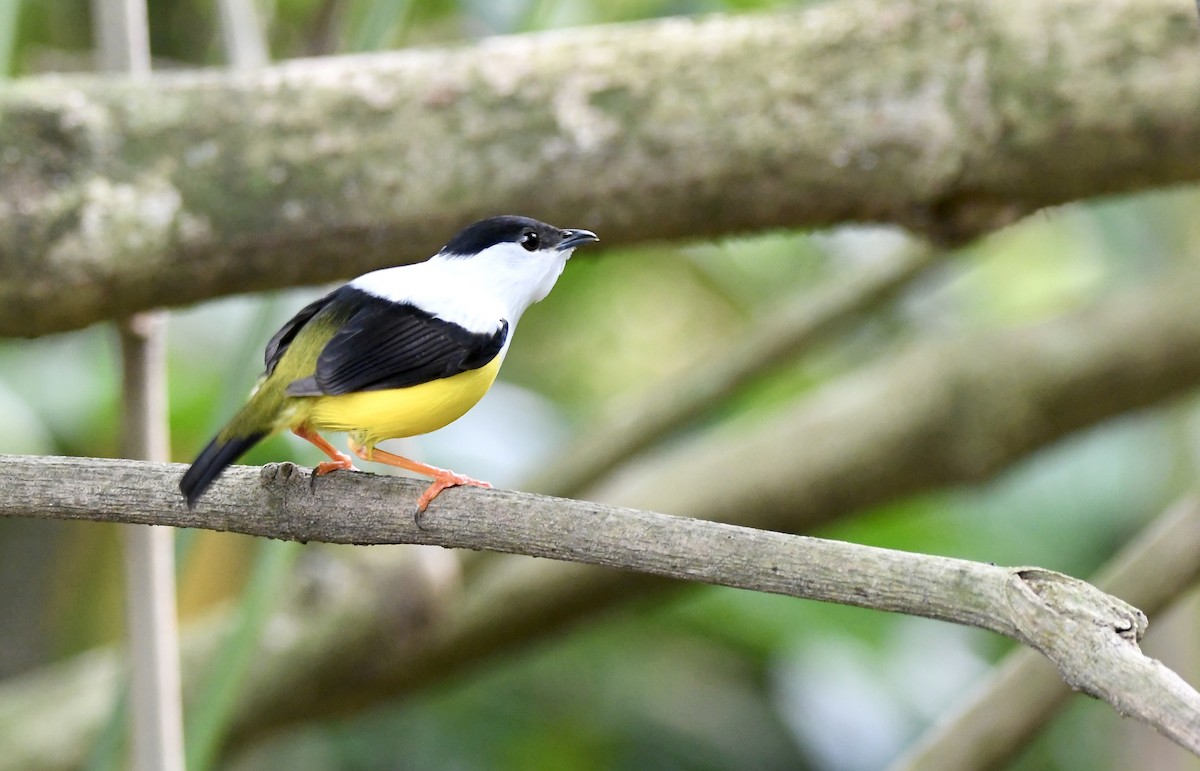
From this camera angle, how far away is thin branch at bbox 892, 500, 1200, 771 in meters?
2.61

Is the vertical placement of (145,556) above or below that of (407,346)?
below

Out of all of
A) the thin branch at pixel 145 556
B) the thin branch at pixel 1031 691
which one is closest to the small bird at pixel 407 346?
the thin branch at pixel 145 556

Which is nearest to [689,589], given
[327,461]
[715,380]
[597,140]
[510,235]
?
[715,380]

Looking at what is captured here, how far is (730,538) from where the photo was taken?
120 cm

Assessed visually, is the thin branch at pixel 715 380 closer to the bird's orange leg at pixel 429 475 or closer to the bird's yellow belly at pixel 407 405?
the bird's orange leg at pixel 429 475

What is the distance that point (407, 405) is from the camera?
58.1 inches

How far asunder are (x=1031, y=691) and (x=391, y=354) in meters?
1.71

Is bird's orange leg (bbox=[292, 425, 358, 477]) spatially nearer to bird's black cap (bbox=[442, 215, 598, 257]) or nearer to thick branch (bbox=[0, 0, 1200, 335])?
bird's black cap (bbox=[442, 215, 598, 257])

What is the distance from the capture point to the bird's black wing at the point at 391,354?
1.43 m

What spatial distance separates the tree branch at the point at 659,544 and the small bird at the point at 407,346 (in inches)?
2.6

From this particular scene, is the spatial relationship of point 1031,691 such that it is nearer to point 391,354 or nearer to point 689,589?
point 689,589

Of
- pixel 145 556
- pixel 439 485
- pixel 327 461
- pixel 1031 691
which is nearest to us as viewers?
pixel 439 485

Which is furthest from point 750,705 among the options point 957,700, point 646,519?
point 646,519

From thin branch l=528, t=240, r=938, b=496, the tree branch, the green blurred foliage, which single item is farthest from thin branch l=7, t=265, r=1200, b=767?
the tree branch
